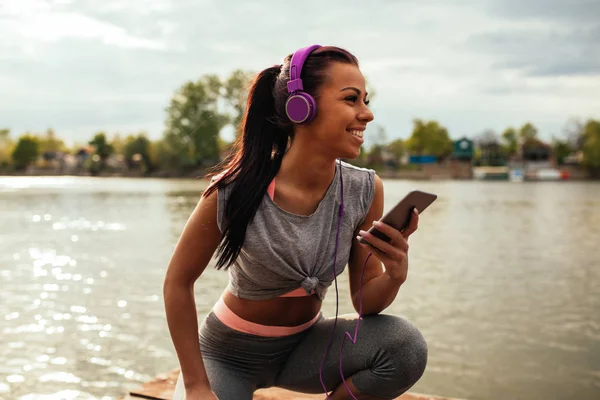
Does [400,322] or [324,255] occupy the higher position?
[324,255]

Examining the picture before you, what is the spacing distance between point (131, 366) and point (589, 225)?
56.1ft

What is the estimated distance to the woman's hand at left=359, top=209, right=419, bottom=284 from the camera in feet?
6.45

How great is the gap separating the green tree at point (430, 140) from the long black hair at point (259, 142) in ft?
307

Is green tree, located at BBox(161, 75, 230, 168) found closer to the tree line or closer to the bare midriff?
the tree line

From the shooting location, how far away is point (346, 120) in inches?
81.1

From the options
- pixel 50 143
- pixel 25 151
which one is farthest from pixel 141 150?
pixel 50 143

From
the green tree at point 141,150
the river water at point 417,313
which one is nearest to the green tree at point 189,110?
the green tree at point 141,150

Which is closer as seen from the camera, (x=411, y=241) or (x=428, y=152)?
(x=411, y=241)

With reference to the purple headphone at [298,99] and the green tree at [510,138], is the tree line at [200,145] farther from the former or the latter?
the purple headphone at [298,99]

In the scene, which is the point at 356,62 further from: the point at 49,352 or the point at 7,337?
the point at 7,337

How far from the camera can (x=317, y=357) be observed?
2.33m

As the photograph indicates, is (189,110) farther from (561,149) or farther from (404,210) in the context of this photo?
(404,210)

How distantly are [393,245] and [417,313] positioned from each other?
4991 mm

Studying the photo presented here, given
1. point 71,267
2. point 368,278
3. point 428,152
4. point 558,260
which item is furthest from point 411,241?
point 428,152
